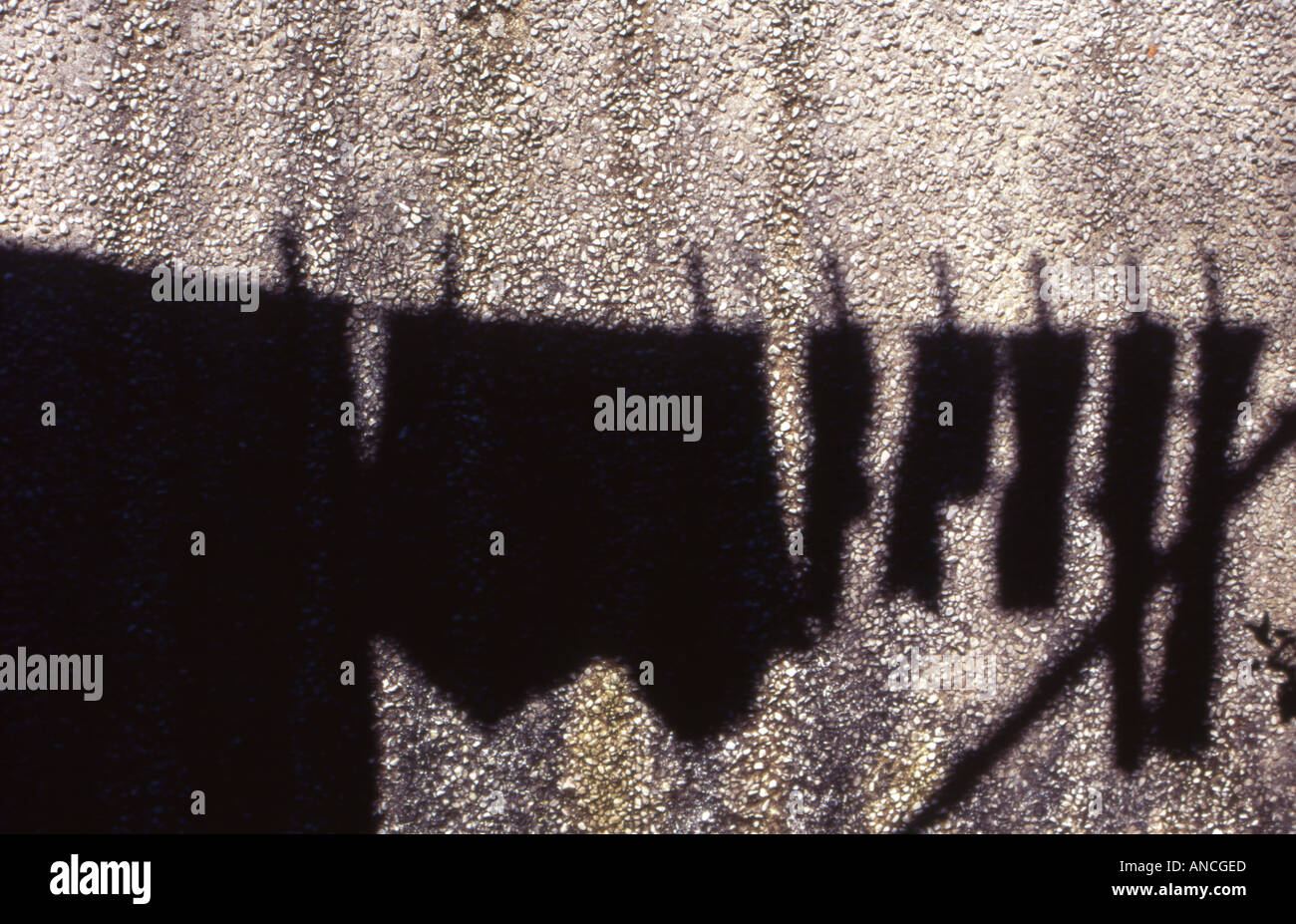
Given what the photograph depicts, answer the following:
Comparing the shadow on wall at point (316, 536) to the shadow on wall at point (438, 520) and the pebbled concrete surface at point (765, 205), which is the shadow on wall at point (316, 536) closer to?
the shadow on wall at point (438, 520)

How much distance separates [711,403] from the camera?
328 centimetres

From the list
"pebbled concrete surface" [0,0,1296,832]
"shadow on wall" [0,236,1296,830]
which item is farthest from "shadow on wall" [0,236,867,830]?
"pebbled concrete surface" [0,0,1296,832]

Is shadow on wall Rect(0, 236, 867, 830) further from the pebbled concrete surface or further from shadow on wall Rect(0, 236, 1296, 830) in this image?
the pebbled concrete surface

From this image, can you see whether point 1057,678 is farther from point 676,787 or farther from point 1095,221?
point 1095,221

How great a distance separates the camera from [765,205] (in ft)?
10.7

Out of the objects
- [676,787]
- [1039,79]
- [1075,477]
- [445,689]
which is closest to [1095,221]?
[1039,79]

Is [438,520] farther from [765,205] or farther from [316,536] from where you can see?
[765,205]

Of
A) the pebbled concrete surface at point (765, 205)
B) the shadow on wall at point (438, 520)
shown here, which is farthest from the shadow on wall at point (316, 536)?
the pebbled concrete surface at point (765, 205)

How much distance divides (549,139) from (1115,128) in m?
2.39

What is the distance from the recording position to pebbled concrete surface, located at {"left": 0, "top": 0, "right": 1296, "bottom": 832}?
3.22 metres

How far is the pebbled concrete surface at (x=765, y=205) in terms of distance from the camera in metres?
3.22

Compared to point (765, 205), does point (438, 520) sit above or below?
below

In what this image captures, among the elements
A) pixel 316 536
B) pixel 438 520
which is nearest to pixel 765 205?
pixel 438 520
